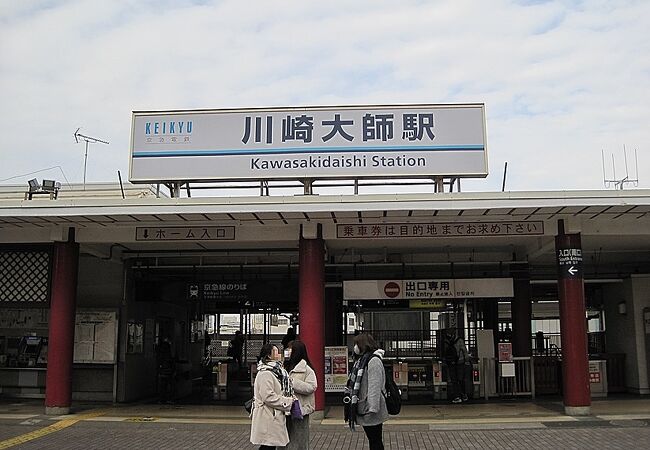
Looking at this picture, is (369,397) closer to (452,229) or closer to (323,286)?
(323,286)

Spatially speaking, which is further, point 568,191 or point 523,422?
point 523,422

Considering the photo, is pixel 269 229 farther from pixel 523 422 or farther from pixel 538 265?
pixel 538 265

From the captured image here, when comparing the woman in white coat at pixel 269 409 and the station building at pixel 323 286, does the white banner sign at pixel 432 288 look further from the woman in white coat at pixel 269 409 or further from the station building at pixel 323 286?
the woman in white coat at pixel 269 409

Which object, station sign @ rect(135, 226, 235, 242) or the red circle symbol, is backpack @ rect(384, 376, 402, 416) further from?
the red circle symbol

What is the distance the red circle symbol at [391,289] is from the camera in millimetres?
15375

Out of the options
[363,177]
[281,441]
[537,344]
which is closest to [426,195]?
[363,177]

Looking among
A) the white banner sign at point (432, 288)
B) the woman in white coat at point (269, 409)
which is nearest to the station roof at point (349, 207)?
the white banner sign at point (432, 288)

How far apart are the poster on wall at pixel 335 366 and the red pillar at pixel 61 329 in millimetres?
4932

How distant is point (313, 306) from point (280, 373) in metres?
5.60

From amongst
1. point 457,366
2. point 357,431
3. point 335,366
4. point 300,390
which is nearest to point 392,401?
point 300,390

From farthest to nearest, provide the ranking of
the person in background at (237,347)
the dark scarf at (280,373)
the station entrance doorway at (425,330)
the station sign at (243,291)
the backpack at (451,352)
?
the person in background at (237,347) < the station sign at (243,291) < the station entrance doorway at (425,330) < the backpack at (451,352) < the dark scarf at (280,373)

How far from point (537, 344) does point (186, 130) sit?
11.1 m

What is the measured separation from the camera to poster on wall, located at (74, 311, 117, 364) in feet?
51.4

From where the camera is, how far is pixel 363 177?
13297mm
